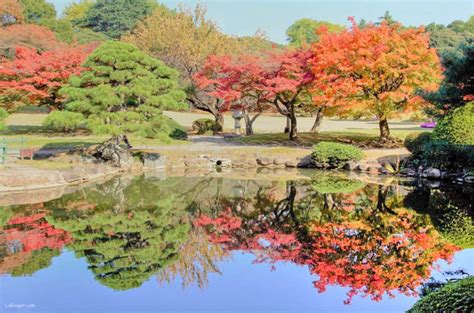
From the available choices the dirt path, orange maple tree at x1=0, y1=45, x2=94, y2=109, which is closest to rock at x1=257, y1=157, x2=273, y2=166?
the dirt path

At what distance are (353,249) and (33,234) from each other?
15.2 feet

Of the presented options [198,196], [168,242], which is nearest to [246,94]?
[198,196]

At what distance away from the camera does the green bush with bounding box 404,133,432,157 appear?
45.5 feet

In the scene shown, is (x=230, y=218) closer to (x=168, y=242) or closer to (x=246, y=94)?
(x=168, y=242)

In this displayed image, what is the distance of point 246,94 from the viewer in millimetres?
17453

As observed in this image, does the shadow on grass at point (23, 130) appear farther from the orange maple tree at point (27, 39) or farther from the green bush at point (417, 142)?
the green bush at point (417, 142)

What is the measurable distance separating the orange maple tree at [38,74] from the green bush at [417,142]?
38.5ft

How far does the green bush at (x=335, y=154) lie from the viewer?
14.6 m

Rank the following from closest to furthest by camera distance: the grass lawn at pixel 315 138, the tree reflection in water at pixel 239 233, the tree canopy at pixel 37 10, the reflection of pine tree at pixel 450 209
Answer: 1. the tree reflection in water at pixel 239 233
2. the reflection of pine tree at pixel 450 209
3. the grass lawn at pixel 315 138
4. the tree canopy at pixel 37 10

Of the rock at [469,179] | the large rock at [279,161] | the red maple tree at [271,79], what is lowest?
the rock at [469,179]

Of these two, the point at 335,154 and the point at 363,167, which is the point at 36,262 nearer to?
the point at 335,154

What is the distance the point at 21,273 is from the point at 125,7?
4289 centimetres

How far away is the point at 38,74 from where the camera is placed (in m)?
19.5

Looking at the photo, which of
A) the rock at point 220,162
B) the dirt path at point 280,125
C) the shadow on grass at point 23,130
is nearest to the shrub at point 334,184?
the rock at point 220,162
